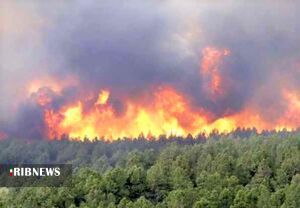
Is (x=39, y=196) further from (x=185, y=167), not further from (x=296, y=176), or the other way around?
(x=296, y=176)

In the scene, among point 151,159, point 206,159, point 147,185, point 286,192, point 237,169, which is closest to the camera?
point 286,192

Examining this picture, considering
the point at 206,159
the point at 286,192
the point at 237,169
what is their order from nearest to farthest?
the point at 286,192
the point at 237,169
the point at 206,159

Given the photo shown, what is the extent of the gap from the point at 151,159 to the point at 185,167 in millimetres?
20156

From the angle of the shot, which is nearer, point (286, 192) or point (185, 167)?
point (286, 192)

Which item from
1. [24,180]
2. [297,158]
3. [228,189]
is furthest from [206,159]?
[24,180]

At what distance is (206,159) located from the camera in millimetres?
176875

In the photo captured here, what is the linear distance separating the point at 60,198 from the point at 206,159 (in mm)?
52310

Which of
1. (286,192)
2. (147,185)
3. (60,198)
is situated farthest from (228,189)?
(60,198)

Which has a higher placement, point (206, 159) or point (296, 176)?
point (206, 159)

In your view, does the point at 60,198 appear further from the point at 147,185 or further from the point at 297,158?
the point at 297,158

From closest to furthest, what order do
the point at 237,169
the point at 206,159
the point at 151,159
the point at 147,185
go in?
the point at 147,185 → the point at 237,169 → the point at 206,159 → the point at 151,159

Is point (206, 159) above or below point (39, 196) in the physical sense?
above

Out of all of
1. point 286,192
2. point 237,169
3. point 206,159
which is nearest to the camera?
point 286,192

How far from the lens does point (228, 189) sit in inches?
5458
